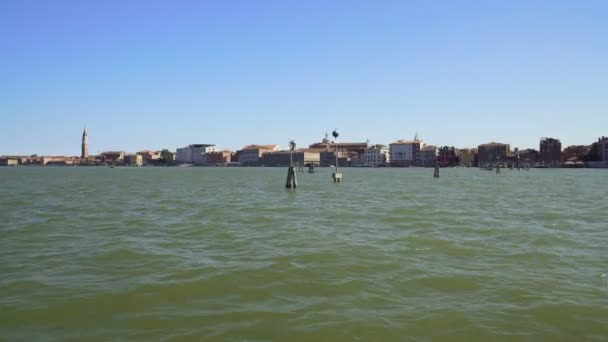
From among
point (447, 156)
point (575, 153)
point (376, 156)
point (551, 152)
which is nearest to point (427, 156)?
point (447, 156)

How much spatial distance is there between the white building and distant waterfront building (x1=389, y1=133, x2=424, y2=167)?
3.07 meters

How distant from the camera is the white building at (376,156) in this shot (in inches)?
7421

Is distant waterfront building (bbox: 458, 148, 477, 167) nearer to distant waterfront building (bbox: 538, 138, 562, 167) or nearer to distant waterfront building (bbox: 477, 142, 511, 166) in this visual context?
distant waterfront building (bbox: 477, 142, 511, 166)

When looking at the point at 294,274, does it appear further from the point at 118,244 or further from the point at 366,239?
the point at 118,244

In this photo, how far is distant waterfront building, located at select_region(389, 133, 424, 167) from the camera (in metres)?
182

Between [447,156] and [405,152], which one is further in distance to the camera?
[405,152]

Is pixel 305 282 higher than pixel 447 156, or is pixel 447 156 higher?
pixel 447 156

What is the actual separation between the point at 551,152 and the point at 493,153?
17159mm

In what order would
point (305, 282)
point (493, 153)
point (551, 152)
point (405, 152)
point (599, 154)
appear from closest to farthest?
point (305, 282) → point (599, 154) → point (551, 152) → point (493, 153) → point (405, 152)

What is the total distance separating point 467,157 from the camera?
609 ft

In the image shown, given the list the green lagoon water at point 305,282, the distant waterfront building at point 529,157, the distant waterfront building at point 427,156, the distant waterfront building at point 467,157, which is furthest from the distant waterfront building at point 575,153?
the green lagoon water at point 305,282

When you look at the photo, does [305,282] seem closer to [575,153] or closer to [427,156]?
Answer: [427,156]

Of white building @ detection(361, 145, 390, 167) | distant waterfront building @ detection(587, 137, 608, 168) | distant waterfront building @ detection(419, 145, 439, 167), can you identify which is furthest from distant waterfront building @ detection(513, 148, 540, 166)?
white building @ detection(361, 145, 390, 167)

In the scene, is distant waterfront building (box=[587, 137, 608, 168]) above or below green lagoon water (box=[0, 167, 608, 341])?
above
